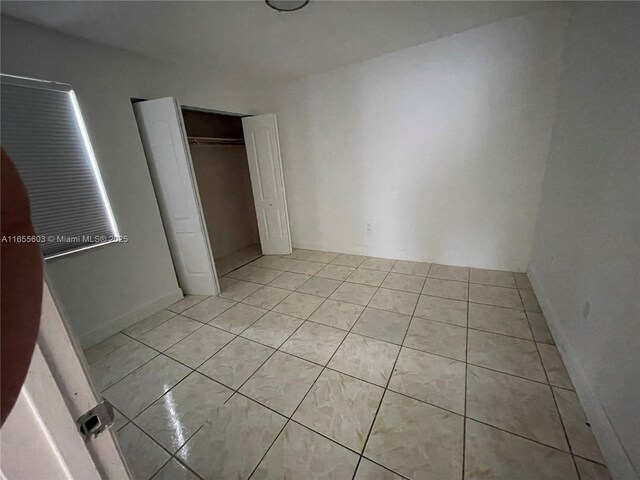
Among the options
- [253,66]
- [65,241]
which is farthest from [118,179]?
[253,66]

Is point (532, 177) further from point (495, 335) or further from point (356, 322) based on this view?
point (356, 322)

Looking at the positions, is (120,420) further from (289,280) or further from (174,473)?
(289,280)

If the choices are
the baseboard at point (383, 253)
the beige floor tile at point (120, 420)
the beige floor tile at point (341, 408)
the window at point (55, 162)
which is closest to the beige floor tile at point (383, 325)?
the beige floor tile at point (341, 408)

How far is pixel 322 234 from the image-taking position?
4.20 metres

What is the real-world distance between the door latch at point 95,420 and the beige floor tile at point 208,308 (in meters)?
2.18

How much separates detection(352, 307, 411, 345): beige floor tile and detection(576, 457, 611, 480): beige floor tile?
1067 millimetres

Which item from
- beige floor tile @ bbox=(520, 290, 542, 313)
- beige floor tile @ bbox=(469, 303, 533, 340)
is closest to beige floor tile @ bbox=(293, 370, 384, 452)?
beige floor tile @ bbox=(469, 303, 533, 340)

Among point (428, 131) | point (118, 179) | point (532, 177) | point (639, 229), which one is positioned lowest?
point (639, 229)

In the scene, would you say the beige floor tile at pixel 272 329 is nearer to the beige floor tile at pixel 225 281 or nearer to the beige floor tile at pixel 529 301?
the beige floor tile at pixel 225 281

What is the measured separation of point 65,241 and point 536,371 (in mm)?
3765

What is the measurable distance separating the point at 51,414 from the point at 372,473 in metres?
1.35

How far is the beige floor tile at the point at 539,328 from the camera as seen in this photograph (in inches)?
77.7

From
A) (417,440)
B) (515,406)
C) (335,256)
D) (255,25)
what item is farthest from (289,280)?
(255,25)

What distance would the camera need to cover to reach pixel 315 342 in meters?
2.13
